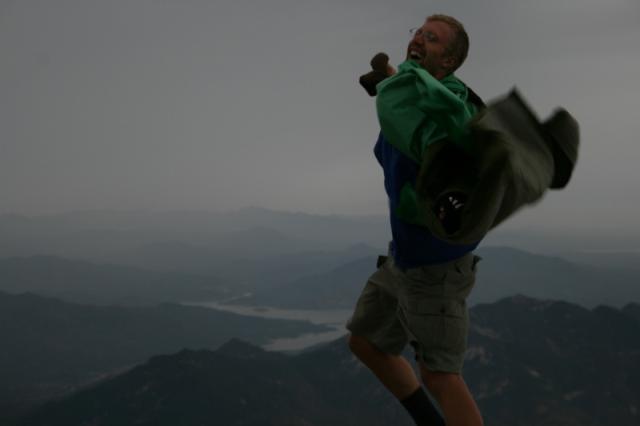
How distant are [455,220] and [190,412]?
181m

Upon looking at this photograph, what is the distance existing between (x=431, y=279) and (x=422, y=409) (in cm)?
110

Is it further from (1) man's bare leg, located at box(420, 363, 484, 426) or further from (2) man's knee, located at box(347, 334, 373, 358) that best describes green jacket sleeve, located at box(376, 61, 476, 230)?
(2) man's knee, located at box(347, 334, 373, 358)

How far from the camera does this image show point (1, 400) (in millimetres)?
191875

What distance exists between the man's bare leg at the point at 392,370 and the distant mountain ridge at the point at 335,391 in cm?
16691

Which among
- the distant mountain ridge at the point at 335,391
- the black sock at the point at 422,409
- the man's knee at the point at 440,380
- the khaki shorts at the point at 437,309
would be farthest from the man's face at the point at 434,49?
the distant mountain ridge at the point at 335,391

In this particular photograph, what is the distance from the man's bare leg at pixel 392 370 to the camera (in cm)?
385

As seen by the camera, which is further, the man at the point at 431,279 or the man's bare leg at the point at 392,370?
the man's bare leg at the point at 392,370

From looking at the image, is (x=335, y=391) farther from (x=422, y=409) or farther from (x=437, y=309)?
(x=437, y=309)

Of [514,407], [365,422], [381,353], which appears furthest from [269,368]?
[381,353]

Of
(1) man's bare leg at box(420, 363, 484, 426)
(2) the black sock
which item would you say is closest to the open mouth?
(1) man's bare leg at box(420, 363, 484, 426)

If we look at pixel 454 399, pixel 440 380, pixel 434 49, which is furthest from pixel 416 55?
pixel 454 399

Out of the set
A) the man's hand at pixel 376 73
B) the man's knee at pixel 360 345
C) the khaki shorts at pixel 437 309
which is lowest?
the man's knee at pixel 360 345

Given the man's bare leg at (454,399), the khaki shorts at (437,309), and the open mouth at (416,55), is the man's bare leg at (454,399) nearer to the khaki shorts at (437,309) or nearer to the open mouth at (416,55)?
the khaki shorts at (437,309)

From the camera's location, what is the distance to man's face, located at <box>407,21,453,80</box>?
3080 mm
